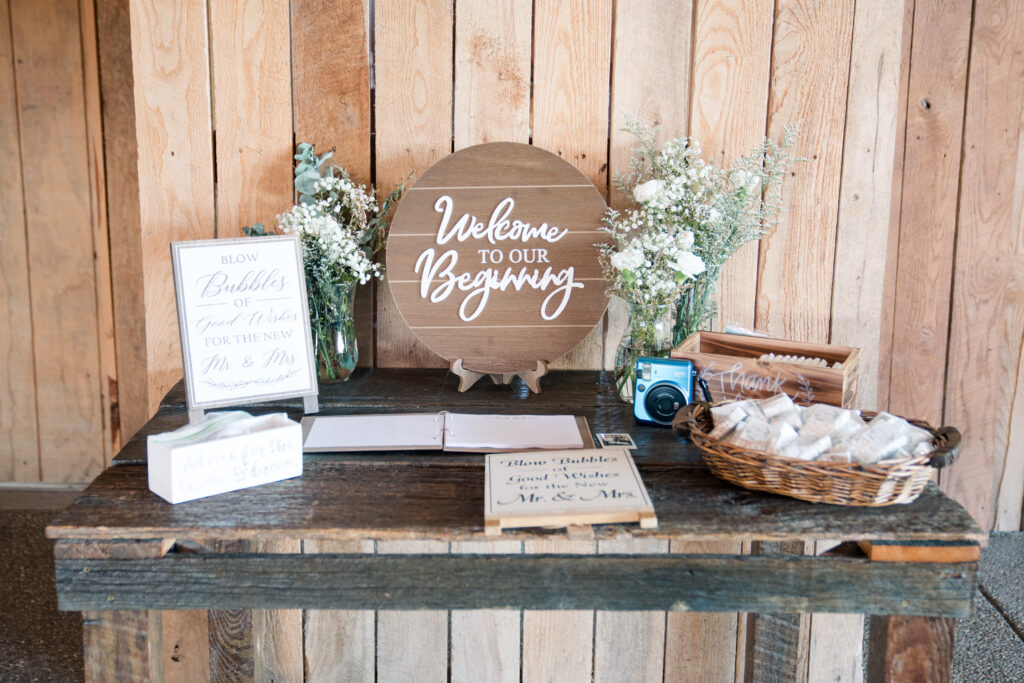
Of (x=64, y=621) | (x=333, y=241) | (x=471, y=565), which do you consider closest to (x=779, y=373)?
(x=471, y=565)

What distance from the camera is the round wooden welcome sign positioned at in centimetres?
145

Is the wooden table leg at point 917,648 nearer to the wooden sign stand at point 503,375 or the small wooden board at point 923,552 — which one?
the small wooden board at point 923,552

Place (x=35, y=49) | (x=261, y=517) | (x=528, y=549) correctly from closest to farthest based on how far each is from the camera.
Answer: (x=261, y=517), (x=528, y=549), (x=35, y=49)

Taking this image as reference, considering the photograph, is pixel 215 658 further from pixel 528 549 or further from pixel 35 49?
pixel 35 49

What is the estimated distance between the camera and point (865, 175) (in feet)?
5.00

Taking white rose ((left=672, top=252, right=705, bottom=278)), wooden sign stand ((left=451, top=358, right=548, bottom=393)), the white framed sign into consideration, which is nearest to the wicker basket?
white rose ((left=672, top=252, right=705, bottom=278))

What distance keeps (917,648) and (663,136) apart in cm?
103

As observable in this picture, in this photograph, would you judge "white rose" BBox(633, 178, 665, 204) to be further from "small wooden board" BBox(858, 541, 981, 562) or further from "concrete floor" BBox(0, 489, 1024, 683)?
"concrete floor" BBox(0, 489, 1024, 683)

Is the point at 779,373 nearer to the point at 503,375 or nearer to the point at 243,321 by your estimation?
the point at 503,375

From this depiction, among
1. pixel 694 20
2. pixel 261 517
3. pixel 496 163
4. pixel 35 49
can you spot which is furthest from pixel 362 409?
pixel 35 49

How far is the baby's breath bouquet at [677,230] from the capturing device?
4.26 feet

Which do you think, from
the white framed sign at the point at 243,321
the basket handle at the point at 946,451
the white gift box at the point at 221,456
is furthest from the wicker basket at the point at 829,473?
the white framed sign at the point at 243,321

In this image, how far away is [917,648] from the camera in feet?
3.25

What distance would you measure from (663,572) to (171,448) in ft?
2.20
